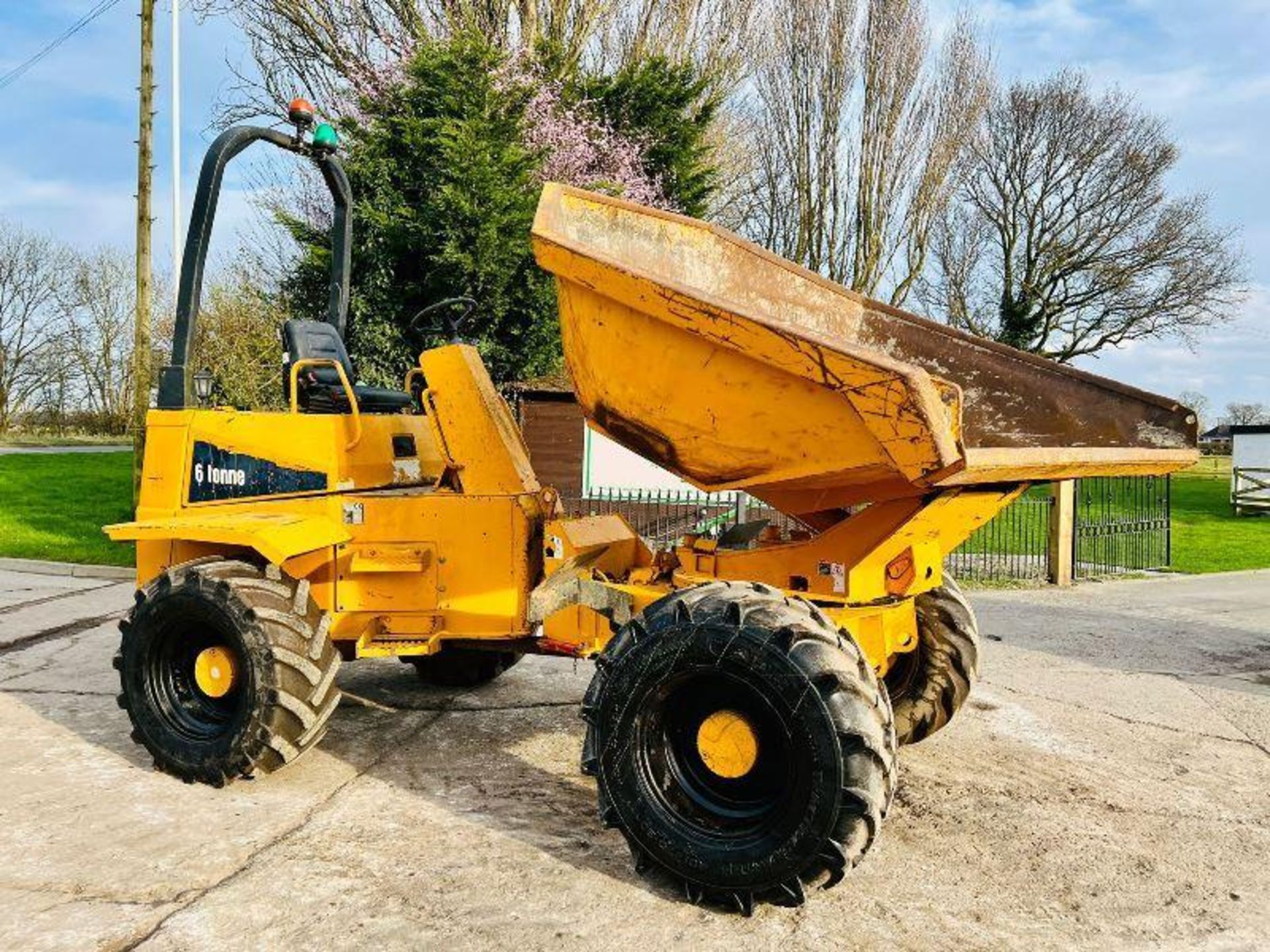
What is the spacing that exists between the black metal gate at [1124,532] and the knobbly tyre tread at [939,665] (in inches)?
350

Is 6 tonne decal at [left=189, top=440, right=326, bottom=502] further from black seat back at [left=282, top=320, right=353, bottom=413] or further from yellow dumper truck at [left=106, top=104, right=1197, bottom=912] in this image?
black seat back at [left=282, top=320, right=353, bottom=413]

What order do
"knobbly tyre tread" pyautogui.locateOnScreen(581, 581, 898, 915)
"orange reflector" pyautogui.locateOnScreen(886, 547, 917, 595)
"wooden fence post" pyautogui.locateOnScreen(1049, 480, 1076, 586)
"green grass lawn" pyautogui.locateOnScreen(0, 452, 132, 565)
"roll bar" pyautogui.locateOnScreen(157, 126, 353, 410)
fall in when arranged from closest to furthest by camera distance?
1. "knobbly tyre tread" pyautogui.locateOnScreen(581, 581, 898, 915)
2. "orange reflector" pyautogui.locateOnScreen(886, 547, 917, 595)
3. "roll bar" pyautogui.locateOnScreen(157, 126, 353, 410)
4. "wooden fence post" pyautogui.locateOnScreen(1049, 480, 1076, 586)
5. "green grass lawn" pyautogui.locateOnScreen(0, 452, 132, 565)

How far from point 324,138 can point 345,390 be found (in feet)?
4.29

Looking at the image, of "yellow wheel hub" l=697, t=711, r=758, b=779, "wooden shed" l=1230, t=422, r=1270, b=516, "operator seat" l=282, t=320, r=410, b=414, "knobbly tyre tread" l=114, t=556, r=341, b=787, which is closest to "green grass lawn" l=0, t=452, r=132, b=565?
"operator seat" l=282, t=320, r=410, b=414

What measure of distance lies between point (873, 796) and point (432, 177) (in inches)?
486

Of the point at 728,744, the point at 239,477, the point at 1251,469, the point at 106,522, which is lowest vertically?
the point at 728,744

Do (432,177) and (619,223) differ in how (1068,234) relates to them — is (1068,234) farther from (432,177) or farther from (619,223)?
(619,223)

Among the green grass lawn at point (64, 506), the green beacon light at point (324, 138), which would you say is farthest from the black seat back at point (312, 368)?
the green grass lawn at point (64, 506)

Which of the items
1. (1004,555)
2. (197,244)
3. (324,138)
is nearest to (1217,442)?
(1004,555)

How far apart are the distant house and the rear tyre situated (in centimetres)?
3981

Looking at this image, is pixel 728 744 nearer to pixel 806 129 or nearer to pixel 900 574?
pixel 900 574

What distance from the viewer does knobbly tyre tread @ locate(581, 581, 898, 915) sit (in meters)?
2.91

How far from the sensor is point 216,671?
421 cm

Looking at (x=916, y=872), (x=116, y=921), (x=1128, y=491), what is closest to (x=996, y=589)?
(x=1128, y=491)
